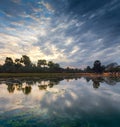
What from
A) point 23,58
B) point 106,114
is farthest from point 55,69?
point 106,114

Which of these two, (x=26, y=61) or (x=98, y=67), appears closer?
(x=26, y=61)

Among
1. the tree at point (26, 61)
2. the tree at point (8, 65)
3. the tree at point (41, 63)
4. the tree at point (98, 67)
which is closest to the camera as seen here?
the tree at point (8, 65)

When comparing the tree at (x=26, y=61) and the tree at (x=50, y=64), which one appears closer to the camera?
the tree at (x=26, y=61)

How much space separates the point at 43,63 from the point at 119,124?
129377mm

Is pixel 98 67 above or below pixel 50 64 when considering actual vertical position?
below

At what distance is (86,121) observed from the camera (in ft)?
36.1

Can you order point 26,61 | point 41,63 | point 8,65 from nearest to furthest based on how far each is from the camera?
point 8,65 < point 26,61 < point 41,63

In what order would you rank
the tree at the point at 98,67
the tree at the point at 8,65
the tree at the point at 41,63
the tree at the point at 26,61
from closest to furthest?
the tree at the point at 8,65, the tree at the point at 26,61, the tree at the point at 41,63, the tree at the point at 98,67

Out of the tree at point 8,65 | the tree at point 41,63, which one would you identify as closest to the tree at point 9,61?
the tree at point 8,65

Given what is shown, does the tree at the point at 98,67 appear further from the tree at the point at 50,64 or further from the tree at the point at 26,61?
the tree at the point at 26,61

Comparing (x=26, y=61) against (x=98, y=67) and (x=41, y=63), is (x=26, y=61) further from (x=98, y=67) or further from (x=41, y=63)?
(x=98, y=67)

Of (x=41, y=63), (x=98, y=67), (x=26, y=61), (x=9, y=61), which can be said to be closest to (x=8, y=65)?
(x=9, y=61)

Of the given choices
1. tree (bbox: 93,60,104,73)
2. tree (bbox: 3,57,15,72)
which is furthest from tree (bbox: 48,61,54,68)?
tree (bbox: 93,60,104,73)

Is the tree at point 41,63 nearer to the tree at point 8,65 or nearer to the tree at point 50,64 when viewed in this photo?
the tree at point 50,64
